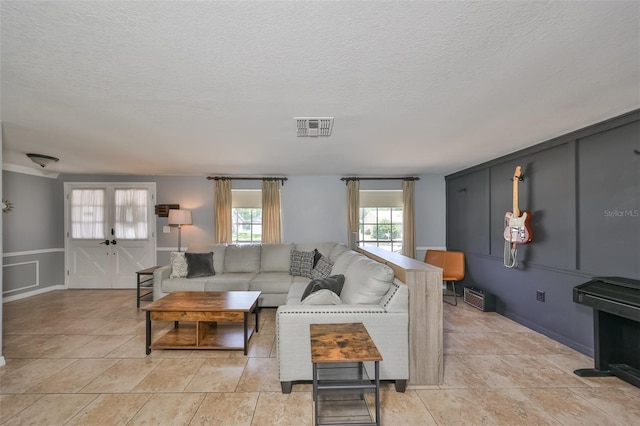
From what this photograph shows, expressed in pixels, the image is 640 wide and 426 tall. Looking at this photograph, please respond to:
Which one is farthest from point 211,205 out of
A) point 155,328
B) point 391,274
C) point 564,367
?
point 564,367

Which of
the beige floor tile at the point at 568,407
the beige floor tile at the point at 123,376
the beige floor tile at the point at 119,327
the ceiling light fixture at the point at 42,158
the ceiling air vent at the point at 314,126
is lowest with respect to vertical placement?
the beige floor tile at the point at 119,327

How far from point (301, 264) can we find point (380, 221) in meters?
2.19

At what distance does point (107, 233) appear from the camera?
18.3 feet

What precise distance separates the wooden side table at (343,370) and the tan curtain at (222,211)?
155 inches

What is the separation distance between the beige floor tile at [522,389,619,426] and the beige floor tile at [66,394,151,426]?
3.01 meters

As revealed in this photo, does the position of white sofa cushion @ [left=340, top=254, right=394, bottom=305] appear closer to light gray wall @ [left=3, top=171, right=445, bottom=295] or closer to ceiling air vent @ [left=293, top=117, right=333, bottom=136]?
ceiling air vent @ [left=293, top=117, right=333, bottom=136]

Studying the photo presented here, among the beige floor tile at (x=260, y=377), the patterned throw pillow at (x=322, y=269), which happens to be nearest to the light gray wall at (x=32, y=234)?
the beige floor tile at (x=260, y=377)

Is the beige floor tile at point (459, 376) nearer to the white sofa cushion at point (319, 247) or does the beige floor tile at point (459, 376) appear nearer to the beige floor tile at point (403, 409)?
the beige floor tile at point (403, 409)

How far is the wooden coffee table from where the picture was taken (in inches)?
110

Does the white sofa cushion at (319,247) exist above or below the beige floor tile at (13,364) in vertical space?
above

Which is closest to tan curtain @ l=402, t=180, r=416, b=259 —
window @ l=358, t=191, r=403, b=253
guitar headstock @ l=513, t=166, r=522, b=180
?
window @ l=358, t=191, r=403, b=253

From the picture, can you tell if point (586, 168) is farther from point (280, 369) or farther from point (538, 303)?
point (280, 369)

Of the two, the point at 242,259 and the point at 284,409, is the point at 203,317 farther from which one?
the point at 242,259

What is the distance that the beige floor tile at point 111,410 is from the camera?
6.11 ft
